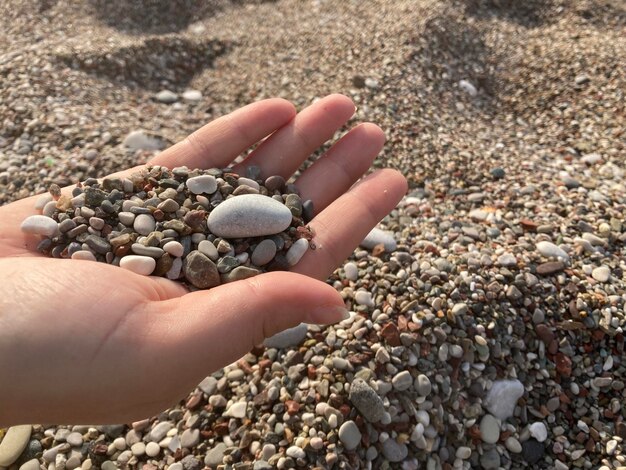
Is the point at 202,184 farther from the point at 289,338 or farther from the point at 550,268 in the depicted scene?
the point at 550,268

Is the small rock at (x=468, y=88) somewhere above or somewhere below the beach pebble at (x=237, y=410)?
above

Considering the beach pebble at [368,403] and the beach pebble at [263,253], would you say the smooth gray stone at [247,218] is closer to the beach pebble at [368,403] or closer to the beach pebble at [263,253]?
the beach pebble at [263,253]

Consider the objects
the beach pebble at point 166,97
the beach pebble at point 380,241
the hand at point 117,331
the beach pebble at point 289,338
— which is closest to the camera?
the hand at point 117,331

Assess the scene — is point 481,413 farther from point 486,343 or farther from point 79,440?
point 79,440

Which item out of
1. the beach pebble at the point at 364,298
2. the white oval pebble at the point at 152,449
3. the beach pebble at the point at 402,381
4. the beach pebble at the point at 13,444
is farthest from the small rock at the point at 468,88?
the beach pebble at the point at 13,444

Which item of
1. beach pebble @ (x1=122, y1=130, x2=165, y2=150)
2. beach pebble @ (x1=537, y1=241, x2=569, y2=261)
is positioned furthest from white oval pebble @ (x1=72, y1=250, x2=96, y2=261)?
beach pebble @ (x1=537, y1=241, x2=569, y2=261)

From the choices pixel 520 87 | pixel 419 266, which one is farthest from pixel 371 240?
pixel 520 87

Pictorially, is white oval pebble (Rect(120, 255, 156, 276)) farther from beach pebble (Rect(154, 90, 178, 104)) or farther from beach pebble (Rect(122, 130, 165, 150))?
beach pebble (Rect(154, 90, 178, 104))
